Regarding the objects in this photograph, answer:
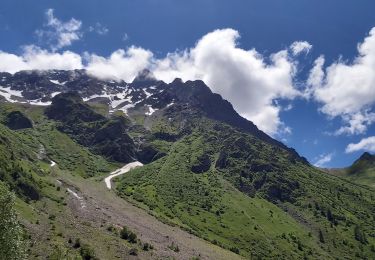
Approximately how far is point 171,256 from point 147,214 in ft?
238

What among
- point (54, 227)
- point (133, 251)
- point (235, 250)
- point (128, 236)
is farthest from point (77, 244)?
point (235, 250)

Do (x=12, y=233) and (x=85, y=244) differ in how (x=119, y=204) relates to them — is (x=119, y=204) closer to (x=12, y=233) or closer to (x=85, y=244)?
(x=85, y=244)

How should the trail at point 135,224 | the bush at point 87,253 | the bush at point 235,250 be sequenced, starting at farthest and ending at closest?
1. the bush at point 235,250
2. the trail at point 135,224
3. the bush at point 87,253

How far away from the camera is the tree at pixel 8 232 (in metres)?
51.5

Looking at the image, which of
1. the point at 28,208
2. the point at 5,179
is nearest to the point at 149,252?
the point at 28,208

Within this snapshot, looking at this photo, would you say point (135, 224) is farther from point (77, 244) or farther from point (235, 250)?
point (235, 250)

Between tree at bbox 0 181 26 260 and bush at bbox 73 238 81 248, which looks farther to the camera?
bush at bbox 73 238 81 248

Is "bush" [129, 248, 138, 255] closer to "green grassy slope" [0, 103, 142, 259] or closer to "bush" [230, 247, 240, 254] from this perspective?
"green grassy slope" [0, 103, 142, 259]

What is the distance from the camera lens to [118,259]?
99125mm

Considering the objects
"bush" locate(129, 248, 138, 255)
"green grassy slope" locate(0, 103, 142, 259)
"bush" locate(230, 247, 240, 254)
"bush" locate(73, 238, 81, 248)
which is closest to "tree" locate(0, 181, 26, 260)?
"green grassy slope" locate(0, 103, 142, 259)

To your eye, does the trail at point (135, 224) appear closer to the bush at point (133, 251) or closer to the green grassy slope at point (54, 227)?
the green grassy slope at point (54, 227)

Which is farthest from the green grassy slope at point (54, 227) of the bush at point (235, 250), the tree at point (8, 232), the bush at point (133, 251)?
the bush at point (235, 250)

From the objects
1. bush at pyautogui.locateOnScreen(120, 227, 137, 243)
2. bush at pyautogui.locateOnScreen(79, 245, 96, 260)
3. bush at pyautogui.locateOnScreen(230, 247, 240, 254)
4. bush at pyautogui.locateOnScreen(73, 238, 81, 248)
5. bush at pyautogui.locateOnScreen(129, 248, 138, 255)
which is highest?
bush at pyautogui.locateOnScreen(230, 247, 240, 254)

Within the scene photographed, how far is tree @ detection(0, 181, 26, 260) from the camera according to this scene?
169 feet
